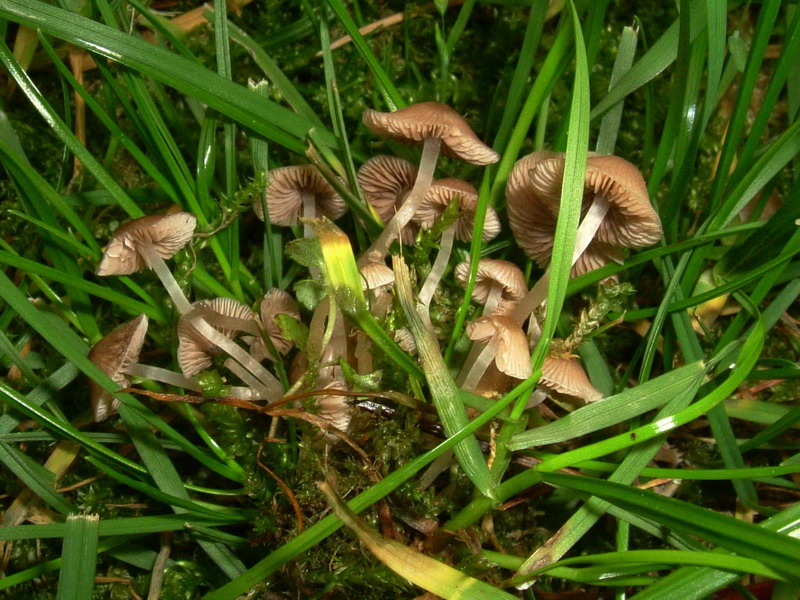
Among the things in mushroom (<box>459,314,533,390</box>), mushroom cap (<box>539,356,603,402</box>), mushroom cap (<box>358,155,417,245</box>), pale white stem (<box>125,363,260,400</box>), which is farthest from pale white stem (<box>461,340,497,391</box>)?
pale white stem (<box>125,363,260,400</box>)

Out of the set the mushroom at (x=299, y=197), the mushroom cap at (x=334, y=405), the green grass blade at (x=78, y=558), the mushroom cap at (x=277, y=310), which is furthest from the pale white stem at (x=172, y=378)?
the mushroom at (x=299, y=197)

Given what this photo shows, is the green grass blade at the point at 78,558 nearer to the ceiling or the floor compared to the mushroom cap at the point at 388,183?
nearer to the floor

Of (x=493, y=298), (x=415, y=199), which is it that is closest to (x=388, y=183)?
(x=415, y=199)

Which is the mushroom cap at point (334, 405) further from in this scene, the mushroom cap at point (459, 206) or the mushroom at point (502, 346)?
the mushroom cap at point (459, 206)

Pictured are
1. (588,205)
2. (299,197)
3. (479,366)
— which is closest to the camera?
(479,366)

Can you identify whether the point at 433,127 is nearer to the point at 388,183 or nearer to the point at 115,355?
the point at 388,183

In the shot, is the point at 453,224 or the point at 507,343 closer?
the point at 507,343

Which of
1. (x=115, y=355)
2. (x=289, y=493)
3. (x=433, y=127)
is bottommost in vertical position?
(x=289, y=493)
